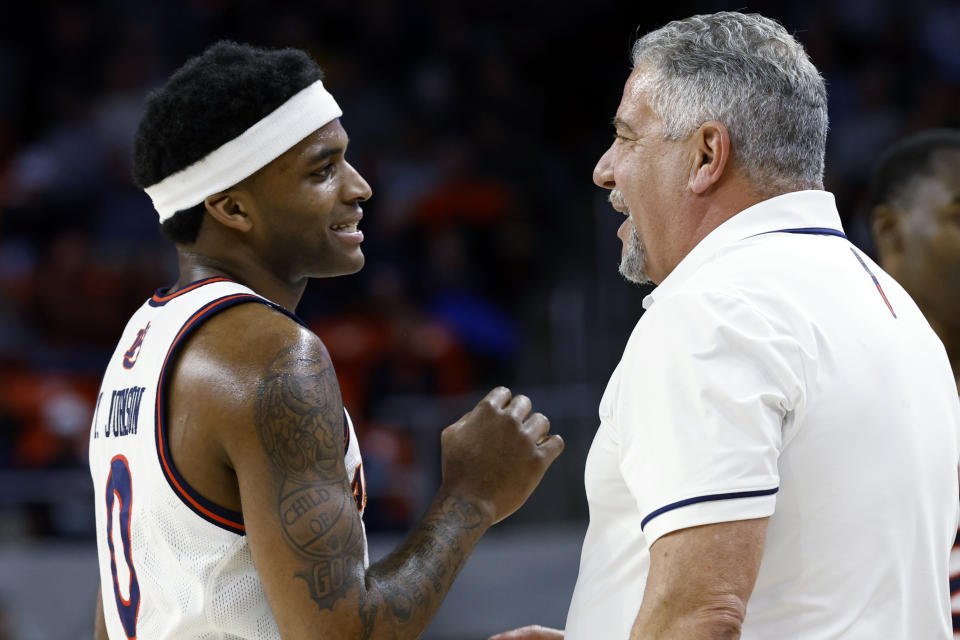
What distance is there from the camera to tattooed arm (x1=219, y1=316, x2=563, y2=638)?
1991 millimetres

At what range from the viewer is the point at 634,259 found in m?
2.27

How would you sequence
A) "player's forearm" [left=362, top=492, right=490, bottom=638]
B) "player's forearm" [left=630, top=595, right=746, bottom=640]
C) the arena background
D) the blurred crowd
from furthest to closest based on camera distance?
the blurred crowd < the arena background < "player's forearm" [left=362, top=492, right=490, bottom=638] < "player's forearm" [left=630, top=595, right=746, bottom=640]

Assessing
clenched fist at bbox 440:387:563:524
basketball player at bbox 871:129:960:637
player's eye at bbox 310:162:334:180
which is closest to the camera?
clenched fist at bbox 440:387:563:524

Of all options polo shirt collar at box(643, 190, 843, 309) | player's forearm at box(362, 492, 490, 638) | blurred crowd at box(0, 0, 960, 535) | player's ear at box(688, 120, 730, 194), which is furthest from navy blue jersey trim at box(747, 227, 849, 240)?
blurred crowd at box(0, 0, 960, 535)

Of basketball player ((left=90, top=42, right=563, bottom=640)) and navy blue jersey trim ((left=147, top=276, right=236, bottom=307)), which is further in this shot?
navy blue jersey trim ((left=147, top=276, right=236, bottom=307))

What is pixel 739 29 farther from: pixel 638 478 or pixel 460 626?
pixel 460 626

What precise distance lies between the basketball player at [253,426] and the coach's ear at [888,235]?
125 cm

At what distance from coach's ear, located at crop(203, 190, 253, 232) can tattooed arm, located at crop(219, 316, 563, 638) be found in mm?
390

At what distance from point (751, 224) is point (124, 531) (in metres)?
1.34

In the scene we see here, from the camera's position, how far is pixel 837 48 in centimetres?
893

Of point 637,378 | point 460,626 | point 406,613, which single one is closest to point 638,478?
point 637,378

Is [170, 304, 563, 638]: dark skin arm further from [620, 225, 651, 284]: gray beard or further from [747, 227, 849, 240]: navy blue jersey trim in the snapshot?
[747, 227, 849, 240]: navy blue jersey trim

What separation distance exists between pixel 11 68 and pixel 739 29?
8537 mm

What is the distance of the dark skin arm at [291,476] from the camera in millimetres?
1993
